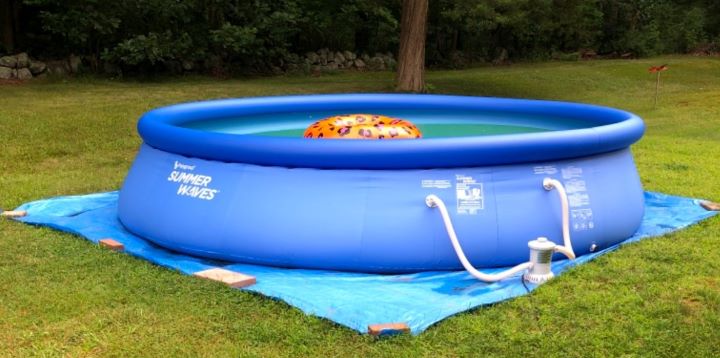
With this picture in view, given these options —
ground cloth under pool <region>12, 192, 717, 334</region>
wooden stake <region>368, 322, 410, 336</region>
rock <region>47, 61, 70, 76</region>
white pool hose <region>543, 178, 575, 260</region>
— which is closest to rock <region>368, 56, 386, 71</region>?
rock <region>47, 61, 70, 76</region>

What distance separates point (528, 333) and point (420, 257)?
0.96 m

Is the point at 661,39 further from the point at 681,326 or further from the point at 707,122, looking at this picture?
the point at 681,326

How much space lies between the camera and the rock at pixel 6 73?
14.7 metres

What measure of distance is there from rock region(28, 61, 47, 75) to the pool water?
31.6 feet

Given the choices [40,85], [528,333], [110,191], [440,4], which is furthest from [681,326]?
[440,4]

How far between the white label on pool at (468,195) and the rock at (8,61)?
44.7 ft

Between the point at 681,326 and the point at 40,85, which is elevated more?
the point at 681,326

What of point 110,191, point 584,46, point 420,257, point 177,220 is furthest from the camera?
point 584,46

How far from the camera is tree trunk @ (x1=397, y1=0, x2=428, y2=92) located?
569 inches

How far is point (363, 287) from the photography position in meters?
3.88

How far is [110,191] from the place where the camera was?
21.9 ft

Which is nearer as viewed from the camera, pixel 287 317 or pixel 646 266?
pixel 287 317

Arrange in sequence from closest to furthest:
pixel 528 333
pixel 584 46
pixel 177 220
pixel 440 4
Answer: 1. pixel 528 333
2. pixel 177 220
3. pixel 440 4
4. pixel 584 46

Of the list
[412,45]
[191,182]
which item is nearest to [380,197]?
[191,182]
